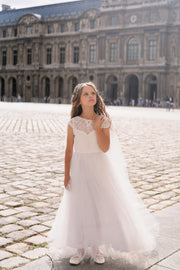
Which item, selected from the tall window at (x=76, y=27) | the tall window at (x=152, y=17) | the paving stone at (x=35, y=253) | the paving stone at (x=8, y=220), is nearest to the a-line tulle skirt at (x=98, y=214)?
the paving stone at (x=35, y=253)

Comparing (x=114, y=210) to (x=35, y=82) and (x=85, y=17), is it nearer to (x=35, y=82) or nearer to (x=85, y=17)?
(x=85, y=17)

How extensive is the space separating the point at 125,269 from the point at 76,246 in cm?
41

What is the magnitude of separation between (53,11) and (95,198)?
195 ft

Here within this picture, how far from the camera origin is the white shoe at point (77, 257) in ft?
9.73

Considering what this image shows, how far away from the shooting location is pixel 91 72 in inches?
2071

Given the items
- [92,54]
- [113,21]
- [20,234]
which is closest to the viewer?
[20,234]

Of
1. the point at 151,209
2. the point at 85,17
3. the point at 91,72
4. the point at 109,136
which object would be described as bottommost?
the point at 151,209

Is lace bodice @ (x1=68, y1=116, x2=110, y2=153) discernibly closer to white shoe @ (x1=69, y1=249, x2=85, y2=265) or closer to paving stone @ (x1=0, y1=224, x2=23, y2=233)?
white shoe @ (x1=69, y1=249, x2=85, y2=265)

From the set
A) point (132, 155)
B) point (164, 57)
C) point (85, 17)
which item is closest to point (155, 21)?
point (164, 57)

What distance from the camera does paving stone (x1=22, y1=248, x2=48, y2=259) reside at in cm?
313

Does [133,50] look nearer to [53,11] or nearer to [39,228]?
[53,11]

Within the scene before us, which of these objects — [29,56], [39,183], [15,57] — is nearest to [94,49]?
[29,56]

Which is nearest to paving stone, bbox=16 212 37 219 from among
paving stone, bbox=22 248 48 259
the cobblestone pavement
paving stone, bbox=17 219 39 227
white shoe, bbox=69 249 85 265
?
the cobblestone pavement

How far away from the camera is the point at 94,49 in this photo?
52.9 m
